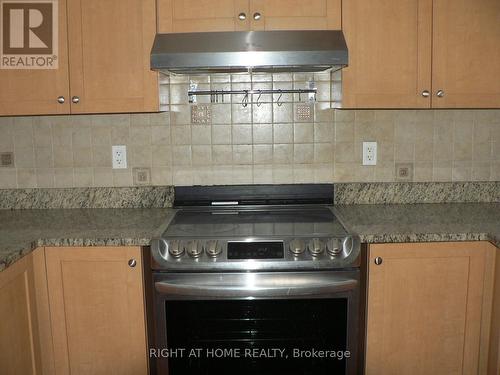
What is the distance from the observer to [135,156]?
86.7 inches

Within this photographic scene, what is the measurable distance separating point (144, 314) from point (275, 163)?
0.94 metres

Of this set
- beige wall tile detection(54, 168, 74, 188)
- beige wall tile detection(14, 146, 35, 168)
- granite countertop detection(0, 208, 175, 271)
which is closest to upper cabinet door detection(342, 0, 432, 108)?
granite countertop detection(0, 208, 175, 271)

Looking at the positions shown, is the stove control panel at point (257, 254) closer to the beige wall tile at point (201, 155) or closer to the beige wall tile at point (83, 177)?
the beige wall tile at point (201, 155)

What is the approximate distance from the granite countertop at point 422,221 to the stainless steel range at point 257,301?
0.13 m

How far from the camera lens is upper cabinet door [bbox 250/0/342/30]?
1820 mm

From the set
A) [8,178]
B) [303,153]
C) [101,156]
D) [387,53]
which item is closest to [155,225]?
[101,156]

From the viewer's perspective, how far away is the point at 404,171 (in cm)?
221

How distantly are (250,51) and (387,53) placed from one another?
57cm

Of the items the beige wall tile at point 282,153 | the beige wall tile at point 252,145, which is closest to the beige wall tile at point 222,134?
the beige wall tile at point 252,145

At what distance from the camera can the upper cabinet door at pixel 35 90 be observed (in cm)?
187

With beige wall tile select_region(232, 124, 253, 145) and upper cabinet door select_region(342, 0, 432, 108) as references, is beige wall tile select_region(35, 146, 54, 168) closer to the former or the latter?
beige wall tile select_region(232, 124, 253, 145)

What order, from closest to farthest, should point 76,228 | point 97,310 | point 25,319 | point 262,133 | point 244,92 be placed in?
point 25,319
point 97,310
point 76,228
point 244,92
point 262,133

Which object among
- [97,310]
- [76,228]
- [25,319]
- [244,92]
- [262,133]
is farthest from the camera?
[262,133]

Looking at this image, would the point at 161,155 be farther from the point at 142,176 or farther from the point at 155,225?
the point at 155,225
